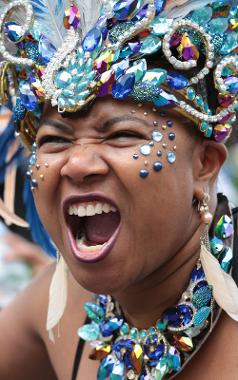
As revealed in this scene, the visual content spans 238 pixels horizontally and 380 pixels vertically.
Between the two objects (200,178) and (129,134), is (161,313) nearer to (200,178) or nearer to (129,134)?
(200,178)

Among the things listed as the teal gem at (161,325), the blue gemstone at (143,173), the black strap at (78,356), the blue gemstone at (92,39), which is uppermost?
the blue gemstone at (92,39)

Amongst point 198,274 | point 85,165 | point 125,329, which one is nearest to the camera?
point 85,165

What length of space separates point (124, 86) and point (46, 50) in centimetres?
26

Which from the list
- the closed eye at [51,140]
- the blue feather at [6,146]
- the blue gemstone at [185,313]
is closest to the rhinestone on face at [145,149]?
the closed eye at [51,140]

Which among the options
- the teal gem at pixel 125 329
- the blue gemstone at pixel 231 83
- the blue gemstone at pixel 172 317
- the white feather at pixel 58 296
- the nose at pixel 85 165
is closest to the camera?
the nose at pixel 85 165

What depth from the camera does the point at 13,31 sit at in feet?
6.95

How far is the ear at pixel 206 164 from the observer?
6.70 feet

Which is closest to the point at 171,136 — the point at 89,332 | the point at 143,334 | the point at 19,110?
the point at 19,110

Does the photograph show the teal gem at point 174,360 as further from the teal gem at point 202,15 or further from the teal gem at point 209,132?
the teal gem at point 202,15

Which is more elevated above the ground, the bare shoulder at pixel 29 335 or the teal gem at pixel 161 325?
the teal gem at pixel 161 325

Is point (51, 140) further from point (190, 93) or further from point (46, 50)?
point (190, 93)

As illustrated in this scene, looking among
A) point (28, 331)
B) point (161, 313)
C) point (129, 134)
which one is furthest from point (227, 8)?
point (28, 331)

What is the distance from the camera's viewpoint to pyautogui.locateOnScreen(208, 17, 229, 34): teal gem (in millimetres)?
1956

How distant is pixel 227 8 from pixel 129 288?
77cm
